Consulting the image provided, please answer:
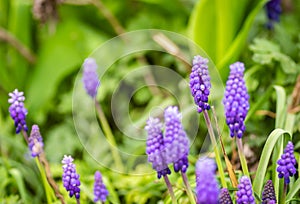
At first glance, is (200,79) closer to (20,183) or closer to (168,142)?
(168,142)

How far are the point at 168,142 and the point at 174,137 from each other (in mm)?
27

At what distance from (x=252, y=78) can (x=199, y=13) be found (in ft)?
1.75

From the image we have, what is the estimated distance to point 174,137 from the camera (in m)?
1.51

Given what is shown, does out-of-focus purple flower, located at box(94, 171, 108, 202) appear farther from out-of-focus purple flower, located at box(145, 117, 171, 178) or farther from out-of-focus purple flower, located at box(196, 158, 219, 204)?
out-of-focus purple flower, located at box(196, 158, 219, 204)

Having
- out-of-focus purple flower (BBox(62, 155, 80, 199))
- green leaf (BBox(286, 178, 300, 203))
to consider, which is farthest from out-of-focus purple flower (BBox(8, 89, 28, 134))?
green leaf (BBox(286, 178, 300, 203))

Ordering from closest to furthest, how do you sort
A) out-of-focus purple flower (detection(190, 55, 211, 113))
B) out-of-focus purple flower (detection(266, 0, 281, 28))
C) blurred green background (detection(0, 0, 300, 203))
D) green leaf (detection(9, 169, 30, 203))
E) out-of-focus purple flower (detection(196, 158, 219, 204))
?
out-of-focus purple flower (detection(196, 158, 219, 204)), out-of-focus purple flower (detection(190, 55, 211, 113)), green leaf (detection(9, 169, 30, 203)), blurred green background (detection(0, 0, 300, 203)), out-of-focus purple flower (detection(266, 0, 281, 28))

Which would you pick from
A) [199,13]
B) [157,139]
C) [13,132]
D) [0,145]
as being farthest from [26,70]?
[157,139]

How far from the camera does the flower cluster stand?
1.51 m

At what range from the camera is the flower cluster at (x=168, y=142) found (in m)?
1.51

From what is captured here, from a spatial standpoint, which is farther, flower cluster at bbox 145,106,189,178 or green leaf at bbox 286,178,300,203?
green leaf at bbox 286,178,300,203

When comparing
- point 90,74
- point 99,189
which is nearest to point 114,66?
point 90,74

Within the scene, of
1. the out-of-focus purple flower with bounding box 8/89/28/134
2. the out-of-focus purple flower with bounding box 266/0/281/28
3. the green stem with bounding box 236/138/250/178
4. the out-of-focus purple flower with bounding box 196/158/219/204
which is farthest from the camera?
the out-of-focus purple flower with bounding box 266/0/281/28

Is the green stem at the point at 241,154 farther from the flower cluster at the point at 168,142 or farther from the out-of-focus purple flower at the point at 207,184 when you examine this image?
the out-of-focus purple flower at the point at 207,184

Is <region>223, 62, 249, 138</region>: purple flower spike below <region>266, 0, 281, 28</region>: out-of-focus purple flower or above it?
below
